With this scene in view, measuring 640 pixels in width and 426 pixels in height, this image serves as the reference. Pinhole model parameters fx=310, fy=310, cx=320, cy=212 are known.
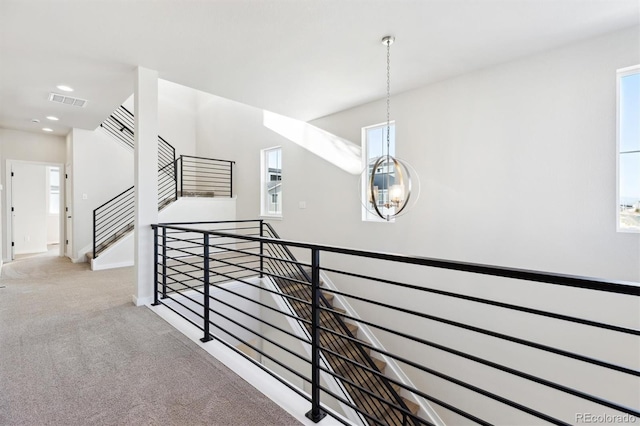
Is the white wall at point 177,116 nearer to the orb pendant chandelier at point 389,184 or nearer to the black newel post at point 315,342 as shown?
the orb pendant chandelier at point 389,184

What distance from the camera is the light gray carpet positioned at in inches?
66.0

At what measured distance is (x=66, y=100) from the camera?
4.45 meters

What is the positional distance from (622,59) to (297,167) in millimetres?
4294

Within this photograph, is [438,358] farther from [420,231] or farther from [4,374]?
[4,374]

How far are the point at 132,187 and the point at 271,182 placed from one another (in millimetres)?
2965

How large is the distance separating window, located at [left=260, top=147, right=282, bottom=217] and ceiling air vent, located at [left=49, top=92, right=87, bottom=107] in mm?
3055

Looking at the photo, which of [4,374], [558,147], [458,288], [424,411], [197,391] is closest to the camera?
[197,391]

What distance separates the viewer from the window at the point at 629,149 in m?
2.62

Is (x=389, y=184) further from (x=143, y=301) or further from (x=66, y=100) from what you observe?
(x=66, y=100)

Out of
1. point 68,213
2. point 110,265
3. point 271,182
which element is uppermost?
point 271,182

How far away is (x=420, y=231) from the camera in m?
3.96

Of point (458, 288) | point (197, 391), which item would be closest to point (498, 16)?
point (458, 288)

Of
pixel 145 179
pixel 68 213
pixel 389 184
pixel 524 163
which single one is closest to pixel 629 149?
pixel 524 163

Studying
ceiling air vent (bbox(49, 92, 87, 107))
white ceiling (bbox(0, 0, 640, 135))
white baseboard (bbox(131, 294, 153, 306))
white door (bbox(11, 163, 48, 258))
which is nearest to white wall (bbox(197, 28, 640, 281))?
white ceiling (bbox(0, 0, 640, 135))
